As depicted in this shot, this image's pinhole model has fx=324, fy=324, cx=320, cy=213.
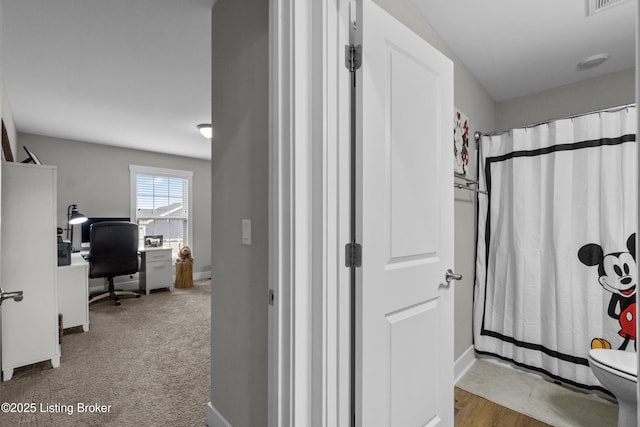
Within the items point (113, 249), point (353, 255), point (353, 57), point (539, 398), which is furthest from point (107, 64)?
point (539, 398)

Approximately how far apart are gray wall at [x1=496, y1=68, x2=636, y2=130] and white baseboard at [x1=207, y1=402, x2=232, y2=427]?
3.30 meters

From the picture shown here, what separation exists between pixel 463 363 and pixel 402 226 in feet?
5.65

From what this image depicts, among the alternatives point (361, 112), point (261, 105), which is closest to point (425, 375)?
point (361, 112)

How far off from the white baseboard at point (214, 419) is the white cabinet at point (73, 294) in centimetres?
228

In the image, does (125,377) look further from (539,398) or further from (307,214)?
(539,398)

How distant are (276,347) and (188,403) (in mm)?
1302

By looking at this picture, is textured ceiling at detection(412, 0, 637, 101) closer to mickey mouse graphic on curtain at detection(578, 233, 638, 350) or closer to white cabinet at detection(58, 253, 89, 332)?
mickey mouse graphic on curtain at detection(578, 233, 638, 350)

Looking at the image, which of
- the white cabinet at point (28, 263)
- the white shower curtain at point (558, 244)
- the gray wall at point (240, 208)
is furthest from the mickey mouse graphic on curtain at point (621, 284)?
the white cabinet at point (28, 263)

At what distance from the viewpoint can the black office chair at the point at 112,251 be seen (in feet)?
13.6

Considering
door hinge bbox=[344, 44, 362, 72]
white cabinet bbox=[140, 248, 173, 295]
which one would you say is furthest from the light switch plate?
white cabinet bbox=[140, 248, 173, 295]

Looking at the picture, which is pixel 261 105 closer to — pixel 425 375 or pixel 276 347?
pixel 276 347

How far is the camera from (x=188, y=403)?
6.69ft

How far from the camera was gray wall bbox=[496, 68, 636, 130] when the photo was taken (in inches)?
98.3

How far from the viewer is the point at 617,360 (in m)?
1.69
